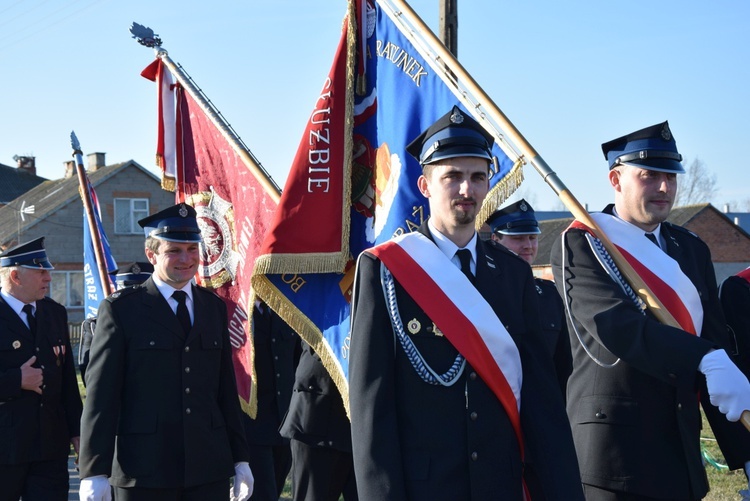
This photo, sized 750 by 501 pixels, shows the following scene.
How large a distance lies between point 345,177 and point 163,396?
1.53 meters

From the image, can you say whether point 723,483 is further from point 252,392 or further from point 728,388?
point 728,388

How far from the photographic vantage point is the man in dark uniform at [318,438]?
17.8 feet

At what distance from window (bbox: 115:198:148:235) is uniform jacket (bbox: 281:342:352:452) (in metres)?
37.5

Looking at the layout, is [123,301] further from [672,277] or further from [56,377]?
[672,277]

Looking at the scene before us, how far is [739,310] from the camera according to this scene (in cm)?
459

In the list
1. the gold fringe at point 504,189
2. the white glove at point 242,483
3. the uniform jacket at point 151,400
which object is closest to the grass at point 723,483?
the gold fringe at point 504,189

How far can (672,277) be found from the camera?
13.0 feet

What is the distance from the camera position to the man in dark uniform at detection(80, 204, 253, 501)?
4598 mm

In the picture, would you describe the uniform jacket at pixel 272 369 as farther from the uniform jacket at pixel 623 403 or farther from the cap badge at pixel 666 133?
the cap badge at pixel 666 133

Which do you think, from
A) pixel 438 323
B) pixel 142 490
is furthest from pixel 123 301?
pixel 438 323

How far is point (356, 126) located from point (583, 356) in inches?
79.6

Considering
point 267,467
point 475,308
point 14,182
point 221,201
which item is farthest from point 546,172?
point 14,182

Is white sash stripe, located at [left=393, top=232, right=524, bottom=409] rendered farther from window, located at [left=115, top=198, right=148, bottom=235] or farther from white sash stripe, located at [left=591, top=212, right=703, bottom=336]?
window, located at [left=115, top=198, right=148, bottom=235]

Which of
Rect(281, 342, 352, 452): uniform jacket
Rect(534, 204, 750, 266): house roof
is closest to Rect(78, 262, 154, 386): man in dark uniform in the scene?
Rect(281, 342, 352, 452): uniform jacket
